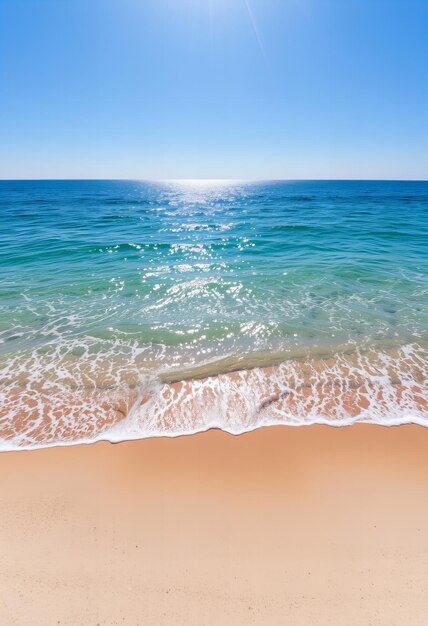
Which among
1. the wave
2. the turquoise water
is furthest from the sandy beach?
the turquoise water

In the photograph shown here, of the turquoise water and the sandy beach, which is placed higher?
the turquoise water

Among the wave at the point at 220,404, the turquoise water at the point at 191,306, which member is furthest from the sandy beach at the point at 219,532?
the turquoise water at the point at 191,306

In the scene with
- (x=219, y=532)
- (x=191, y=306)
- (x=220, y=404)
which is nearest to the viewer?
(x=219, y=532)

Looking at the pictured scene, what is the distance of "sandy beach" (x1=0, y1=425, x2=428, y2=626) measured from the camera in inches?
114

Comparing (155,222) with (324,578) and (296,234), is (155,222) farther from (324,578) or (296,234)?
(324,578)

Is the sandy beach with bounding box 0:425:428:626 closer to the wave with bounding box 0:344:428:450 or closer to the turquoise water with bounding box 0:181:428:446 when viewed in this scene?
the wave with bounding box 0:344:428:450

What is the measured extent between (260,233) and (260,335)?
17.6m

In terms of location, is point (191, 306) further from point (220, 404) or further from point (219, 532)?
point (219, 532)

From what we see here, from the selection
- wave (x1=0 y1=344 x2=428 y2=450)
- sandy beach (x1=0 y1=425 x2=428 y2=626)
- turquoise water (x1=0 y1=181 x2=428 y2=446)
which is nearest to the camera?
sandy beach (x1=0 y1=425 x2=428 y2=626)

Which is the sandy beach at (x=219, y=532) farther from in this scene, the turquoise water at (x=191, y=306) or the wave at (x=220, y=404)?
the turquoise water at (x=191, y=306)

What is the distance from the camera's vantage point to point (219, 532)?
3.48m

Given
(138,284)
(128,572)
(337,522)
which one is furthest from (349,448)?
(138,284)

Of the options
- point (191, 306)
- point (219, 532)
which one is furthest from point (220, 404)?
point (191, 306)

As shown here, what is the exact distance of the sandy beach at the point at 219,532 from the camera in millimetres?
2898
